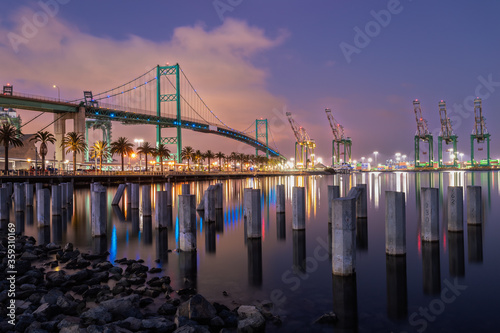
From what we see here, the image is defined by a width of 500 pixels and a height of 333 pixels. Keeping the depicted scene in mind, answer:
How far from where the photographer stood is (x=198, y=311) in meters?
5.75

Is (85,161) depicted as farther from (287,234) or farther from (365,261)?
(365,261)

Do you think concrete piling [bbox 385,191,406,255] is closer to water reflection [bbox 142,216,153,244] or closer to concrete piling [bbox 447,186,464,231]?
concrete piling [bbox 447,186,464,231]

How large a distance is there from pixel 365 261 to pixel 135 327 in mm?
6791

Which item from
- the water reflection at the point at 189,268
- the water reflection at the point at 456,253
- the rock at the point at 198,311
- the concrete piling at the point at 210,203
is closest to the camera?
the rock at the point at 198,311

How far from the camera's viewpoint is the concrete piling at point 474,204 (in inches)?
526

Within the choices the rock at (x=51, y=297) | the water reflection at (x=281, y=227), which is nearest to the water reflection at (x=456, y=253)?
the water reflection at (x=281, y=227)

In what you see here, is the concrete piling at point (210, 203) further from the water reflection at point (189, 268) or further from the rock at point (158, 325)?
the rock at point (158, 325)

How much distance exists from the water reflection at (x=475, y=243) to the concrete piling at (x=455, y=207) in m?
0.58

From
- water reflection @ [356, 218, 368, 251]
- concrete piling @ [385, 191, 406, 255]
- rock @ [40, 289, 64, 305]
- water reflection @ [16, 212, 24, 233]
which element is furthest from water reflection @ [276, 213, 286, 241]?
water reflection @ [16, 212, 24, 233]

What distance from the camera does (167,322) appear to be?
5.57m

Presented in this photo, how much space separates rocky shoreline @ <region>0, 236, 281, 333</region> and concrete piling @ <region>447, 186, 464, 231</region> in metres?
8.50

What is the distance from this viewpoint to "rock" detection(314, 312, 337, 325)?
6.09 meters

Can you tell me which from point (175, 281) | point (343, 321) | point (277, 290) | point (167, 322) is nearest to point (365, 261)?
point (277, 290)

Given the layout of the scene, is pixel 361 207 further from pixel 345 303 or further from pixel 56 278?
pixel 56 278
